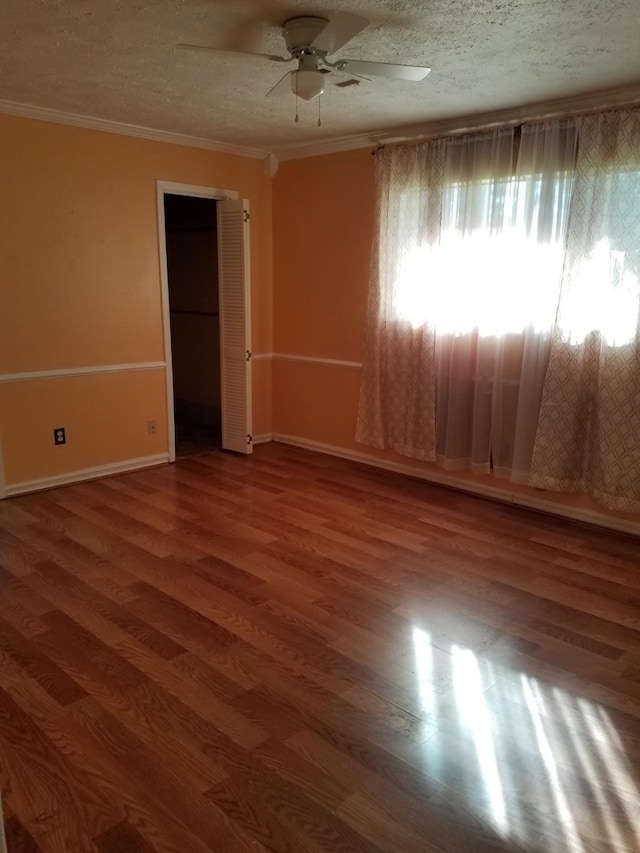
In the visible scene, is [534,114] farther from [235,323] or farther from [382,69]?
[235,323]

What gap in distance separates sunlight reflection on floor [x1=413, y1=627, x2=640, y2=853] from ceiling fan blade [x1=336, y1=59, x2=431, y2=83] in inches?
99.1

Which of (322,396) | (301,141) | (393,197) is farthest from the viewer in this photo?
(322,396)

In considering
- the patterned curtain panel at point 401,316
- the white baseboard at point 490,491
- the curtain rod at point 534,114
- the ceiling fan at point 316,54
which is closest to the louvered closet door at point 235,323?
the white baseboard at point 490,491

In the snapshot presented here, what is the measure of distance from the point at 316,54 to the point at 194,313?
168 inches

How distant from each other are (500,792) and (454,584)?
4.33 feet

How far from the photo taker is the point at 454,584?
3.13m

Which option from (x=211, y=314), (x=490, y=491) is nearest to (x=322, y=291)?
(x=211, y=314)

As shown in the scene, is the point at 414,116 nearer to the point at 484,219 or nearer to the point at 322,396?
the point at 484,219

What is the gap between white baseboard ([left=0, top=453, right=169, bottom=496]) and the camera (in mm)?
4297

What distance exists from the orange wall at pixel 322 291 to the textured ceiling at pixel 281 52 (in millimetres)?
746

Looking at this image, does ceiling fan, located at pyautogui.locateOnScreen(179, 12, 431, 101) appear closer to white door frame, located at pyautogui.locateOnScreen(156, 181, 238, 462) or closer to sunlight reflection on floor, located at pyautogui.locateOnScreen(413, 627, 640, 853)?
white door frame, located at pyautogui.locateOnScreen(156, 181, 238, 462)

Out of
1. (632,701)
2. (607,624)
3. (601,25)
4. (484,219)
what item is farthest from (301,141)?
(632,701)

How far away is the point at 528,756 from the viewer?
6.59 ft

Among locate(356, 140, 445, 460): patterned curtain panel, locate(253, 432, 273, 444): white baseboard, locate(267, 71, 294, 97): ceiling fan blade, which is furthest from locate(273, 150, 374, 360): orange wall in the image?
locate(267, 71, 294, 97): ceiling fan blade
